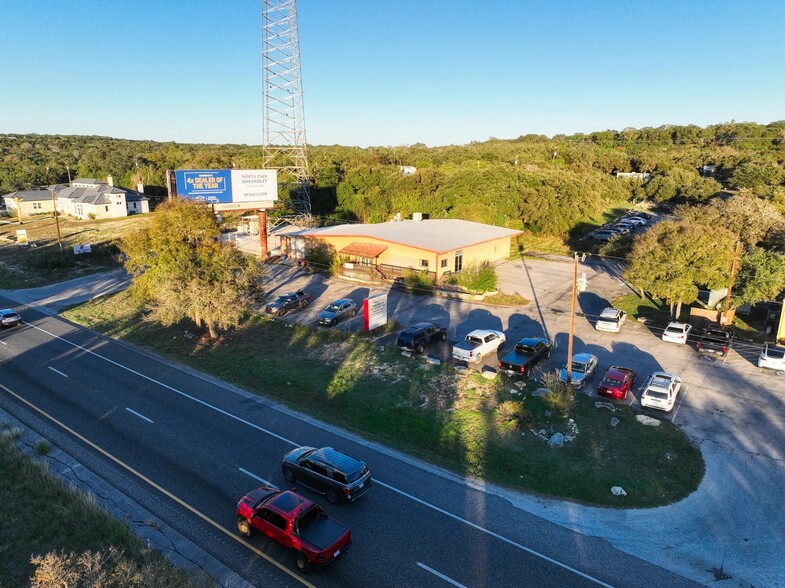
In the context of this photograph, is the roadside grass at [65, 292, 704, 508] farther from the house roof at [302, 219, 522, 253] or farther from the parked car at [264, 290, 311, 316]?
the house roof at [302, 219, 522, 253]

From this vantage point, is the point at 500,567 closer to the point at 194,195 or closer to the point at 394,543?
the point at 394,543

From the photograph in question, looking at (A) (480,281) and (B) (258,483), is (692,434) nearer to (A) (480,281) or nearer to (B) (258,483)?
(B) (258,483)

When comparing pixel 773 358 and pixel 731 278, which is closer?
pixel 773 358

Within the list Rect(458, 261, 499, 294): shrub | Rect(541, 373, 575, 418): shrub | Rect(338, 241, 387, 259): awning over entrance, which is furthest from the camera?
Rect(338, 241, 387, 259): awning over entrance

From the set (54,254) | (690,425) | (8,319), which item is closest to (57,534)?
(690,425)

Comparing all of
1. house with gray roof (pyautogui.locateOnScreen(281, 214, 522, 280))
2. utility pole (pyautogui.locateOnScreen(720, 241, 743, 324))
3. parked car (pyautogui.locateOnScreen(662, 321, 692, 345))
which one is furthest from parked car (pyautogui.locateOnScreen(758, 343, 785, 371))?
house with gray roof (pyautogui.locateOnScreen(281, 214, 522, 280))

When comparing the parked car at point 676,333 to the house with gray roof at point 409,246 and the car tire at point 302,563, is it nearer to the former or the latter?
the house with gray roof at point 409,246
